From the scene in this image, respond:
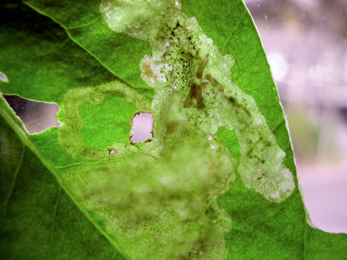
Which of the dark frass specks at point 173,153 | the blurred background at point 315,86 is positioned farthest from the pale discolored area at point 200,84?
the blurred background at point 315,86

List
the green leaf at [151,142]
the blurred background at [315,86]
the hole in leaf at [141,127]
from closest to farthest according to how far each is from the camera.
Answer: the green leaf at [151,142]
the hole in leaf at [141,127]
the blurred background at [315,86]

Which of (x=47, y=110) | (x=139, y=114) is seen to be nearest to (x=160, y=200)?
(x=139, y=114)

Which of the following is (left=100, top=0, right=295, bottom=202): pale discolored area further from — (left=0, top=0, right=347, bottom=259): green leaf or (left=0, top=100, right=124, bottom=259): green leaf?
(left=0, top=100, right=124, bottom=259): green leaf

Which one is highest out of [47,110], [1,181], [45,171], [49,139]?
[47,110]

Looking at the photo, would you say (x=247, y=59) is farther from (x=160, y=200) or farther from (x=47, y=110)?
(x=47, y=110)

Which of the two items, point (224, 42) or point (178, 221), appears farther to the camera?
point (178, 221)

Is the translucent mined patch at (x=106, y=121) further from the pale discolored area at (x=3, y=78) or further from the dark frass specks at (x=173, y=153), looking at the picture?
the pale discolored area at (x=3, y=78)

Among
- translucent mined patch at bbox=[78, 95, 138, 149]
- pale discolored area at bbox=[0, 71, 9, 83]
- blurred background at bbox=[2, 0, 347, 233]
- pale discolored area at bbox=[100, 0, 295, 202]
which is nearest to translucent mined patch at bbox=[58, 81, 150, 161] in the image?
translucent mined patch at bbox=[78, 95, 138, 149]
